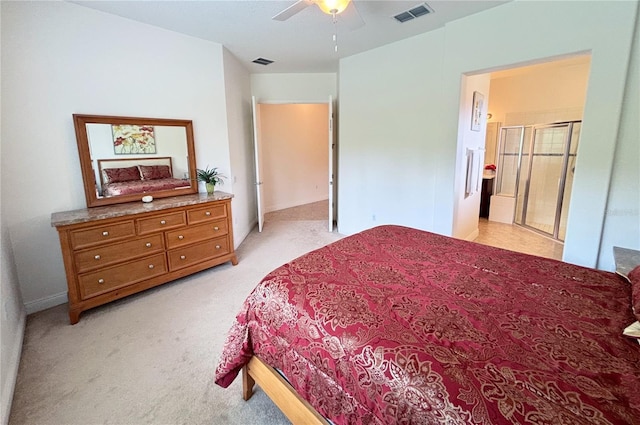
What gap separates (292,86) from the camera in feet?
16.6

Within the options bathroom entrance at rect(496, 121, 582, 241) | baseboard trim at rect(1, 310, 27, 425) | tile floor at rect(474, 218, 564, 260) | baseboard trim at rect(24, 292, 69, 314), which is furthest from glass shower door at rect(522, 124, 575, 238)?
baseboard trim at rect(24, 292, 69, 314)

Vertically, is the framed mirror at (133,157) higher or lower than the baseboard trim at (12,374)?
higher

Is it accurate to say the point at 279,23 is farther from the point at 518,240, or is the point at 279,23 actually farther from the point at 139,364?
the point at 518,240

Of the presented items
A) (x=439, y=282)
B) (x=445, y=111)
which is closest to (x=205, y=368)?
(x=439, y=282)

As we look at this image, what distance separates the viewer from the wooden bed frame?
4.19 feet

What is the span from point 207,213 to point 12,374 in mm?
1842

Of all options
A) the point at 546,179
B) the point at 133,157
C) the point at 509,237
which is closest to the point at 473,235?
the point at 509,237

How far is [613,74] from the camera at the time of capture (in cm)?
224

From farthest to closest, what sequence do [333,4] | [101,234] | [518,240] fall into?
[518,240]
[101,234]
[333,4]

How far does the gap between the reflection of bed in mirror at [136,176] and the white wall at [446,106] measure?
249cm

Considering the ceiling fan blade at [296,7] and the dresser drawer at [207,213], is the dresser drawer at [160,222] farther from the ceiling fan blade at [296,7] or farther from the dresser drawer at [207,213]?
the ceiling fan blade at [296,7]

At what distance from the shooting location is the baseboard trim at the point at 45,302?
254 cm

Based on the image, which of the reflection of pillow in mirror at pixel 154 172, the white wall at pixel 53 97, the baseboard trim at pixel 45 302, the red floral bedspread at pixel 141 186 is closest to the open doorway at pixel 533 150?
the red floral bedspread at pixel 141 186

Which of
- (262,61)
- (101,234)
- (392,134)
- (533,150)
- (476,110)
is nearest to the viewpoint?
(101,234)
